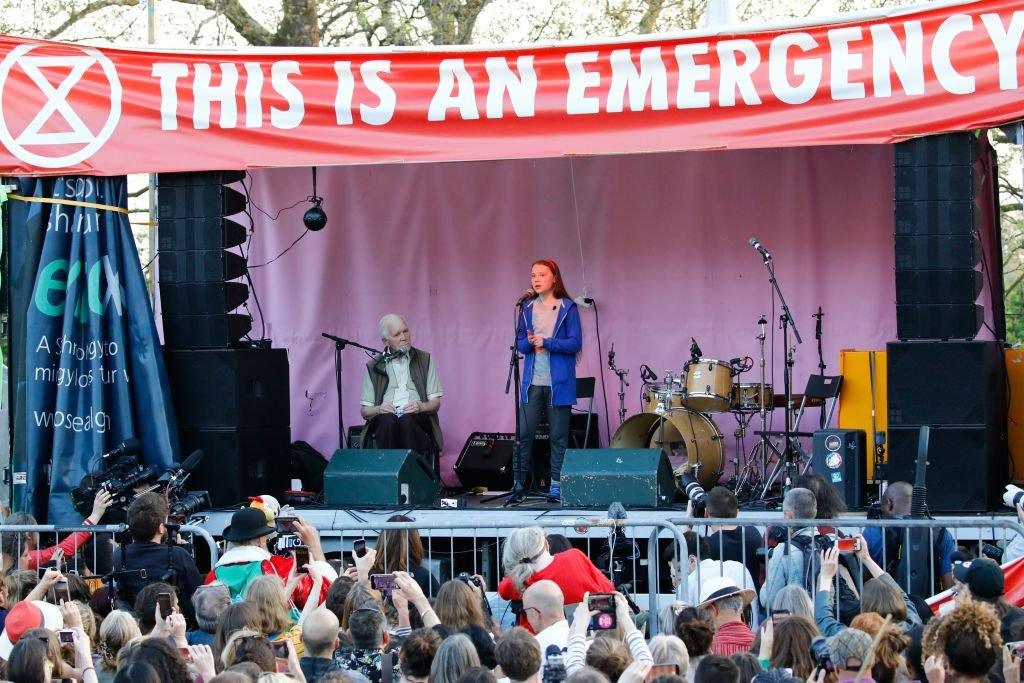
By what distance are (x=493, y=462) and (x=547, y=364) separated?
1093 mm

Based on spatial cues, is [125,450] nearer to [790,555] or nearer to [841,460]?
[841,460]

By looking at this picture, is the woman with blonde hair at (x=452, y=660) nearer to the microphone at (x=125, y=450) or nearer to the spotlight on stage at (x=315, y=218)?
the microphone at (x=125, y=450)

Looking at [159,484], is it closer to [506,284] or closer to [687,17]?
[506,284]

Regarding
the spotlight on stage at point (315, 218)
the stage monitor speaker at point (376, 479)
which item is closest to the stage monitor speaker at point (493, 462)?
the stage monitor speaker at point (376, 479)

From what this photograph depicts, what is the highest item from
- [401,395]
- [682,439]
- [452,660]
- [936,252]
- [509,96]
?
[509,96]

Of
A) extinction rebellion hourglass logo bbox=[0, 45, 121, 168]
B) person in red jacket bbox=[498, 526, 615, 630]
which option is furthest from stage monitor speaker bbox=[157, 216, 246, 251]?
person in red jacket bbox=[498, 526, 615, 630]

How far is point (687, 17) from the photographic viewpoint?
53.5ft

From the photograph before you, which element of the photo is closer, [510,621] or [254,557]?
[254,557]

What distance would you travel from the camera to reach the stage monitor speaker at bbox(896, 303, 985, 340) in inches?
352

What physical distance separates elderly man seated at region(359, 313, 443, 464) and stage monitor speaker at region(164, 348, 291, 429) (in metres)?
1.03

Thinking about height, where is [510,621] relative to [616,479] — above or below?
below

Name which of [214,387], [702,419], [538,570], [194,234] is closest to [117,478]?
[214,387]

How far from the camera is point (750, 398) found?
35.1 feet

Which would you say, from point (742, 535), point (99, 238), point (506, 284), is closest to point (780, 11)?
point (506, 284)
